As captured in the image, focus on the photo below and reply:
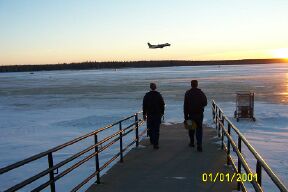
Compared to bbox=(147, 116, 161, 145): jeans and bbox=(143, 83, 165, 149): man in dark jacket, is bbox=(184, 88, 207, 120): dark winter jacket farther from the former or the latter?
bbox=(147, 116, 161, 145): jeans

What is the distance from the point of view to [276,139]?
11.9m

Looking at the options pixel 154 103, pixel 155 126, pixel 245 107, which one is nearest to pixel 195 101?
pixel 154 103

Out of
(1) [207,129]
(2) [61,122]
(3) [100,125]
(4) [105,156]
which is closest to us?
(4) [105,156]

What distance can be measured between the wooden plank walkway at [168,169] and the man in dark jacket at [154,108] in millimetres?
427

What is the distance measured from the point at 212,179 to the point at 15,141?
31.1ft

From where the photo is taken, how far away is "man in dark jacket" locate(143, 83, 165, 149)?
8.31m

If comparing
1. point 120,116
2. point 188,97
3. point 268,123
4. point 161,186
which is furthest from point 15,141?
point 268,123

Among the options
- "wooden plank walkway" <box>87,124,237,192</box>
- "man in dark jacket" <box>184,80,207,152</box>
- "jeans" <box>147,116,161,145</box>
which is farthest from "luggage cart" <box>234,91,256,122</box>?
"man in dark jacket" <box>184,80,207,152</box>

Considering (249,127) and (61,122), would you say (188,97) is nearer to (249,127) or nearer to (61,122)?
(249,127)

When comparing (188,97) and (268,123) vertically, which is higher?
(188,97)

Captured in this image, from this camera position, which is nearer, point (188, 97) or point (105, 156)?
point (188, 97)

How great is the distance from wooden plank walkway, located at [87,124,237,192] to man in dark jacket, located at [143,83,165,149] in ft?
1.40

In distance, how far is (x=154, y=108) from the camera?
8.32 m
